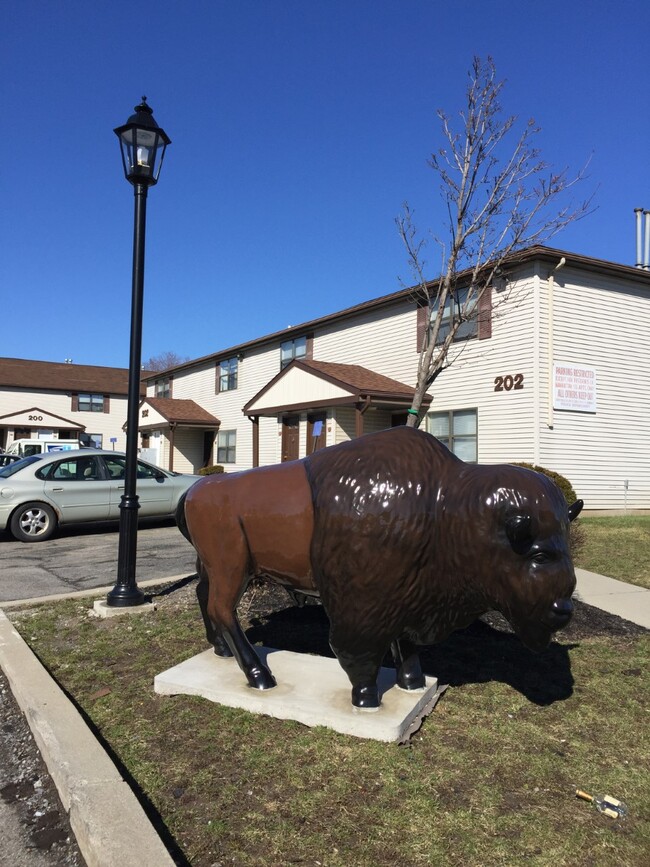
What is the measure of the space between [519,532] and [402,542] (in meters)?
0.55

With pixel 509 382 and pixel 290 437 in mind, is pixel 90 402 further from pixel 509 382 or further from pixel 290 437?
pixel 509 382

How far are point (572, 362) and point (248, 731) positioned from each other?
12.8 m

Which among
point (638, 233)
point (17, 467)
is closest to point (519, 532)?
point (17, 467)

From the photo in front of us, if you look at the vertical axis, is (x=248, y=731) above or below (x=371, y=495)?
below

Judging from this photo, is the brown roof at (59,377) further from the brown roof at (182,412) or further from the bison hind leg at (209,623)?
Answer: the bison hind leg at (209,623)

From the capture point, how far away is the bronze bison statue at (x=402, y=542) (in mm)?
2742

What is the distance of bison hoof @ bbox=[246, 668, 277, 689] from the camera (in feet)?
11.5

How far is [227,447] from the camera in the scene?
25.9 meters


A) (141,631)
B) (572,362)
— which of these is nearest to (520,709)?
(141,631)

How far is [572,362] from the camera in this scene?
13922 millimetres


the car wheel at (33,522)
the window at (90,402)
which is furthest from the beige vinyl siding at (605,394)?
the window at (90,402)

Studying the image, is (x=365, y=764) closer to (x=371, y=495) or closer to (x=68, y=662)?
(x=371, y=495)

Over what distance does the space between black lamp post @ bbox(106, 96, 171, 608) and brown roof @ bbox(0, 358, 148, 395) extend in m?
39.7

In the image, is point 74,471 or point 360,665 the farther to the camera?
point 74,471
